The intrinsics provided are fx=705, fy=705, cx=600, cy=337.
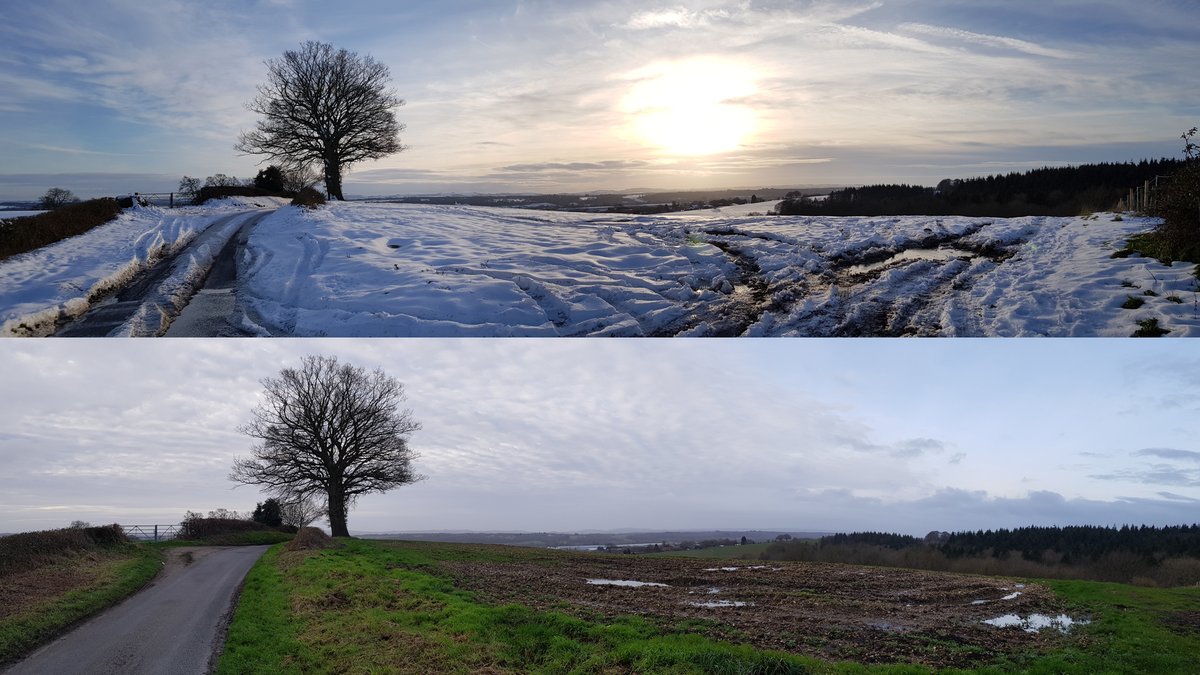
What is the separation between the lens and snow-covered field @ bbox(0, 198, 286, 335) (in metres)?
12.6

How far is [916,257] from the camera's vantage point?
17.4 m

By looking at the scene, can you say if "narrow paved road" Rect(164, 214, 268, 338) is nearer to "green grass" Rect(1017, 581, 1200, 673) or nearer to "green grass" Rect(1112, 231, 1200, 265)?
"green grass" Rect(1017, 581, 1200, 673)

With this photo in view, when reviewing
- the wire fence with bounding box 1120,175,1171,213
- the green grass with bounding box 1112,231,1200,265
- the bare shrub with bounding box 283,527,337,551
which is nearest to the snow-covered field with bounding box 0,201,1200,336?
the green grass with bounding box 1112,231,1200,265

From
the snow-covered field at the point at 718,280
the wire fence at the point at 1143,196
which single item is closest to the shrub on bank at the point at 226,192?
the snow-covered field at the point at 718,280

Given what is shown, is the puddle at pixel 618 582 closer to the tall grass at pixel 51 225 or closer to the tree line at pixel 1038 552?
the tall grass at pixel 51 225

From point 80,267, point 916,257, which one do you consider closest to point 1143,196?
point 916,257

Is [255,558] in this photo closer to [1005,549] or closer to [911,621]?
[911,621]

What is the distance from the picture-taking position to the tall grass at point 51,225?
19000 millimetres

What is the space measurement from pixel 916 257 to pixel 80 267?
2025 centimetres

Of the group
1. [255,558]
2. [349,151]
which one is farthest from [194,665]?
[349,151]

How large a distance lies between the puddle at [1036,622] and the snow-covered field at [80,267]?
17.8 meters

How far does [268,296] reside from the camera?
1460cm

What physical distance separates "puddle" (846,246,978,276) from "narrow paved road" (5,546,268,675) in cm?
1460

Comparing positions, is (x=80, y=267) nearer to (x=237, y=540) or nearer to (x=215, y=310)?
(x=215, y=310)
